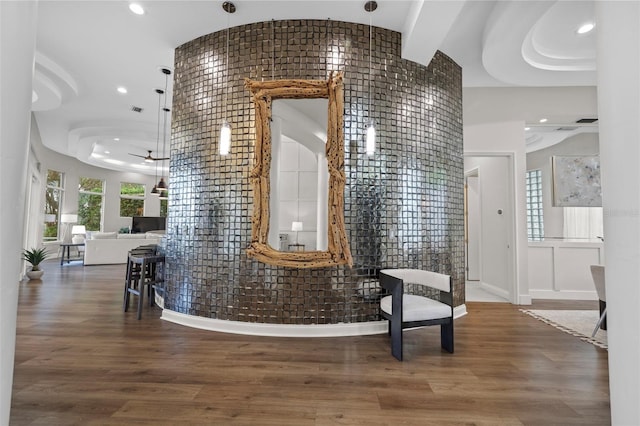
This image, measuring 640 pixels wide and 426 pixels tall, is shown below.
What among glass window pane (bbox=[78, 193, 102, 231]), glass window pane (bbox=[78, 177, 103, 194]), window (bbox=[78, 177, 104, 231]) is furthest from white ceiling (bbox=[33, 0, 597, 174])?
glass window pane (bbox=[78, 193, 102, 231])

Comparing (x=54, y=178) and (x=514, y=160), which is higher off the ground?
(x=54, y=178)

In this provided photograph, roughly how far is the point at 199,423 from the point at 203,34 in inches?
151

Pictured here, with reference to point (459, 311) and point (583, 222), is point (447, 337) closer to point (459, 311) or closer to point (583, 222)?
point (459, 311)

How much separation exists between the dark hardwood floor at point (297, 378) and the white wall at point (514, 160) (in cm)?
140

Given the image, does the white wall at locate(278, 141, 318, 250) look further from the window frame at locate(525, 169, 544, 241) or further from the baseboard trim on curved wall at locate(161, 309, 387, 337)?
the window frame at locate(525, 169, 544, 241)

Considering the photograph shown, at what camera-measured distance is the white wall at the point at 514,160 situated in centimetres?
468

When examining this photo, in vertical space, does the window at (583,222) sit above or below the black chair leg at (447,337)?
above

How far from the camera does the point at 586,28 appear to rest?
3.62 meters

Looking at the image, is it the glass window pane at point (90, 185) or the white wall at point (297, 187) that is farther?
the glass window pane at point (90, 185)

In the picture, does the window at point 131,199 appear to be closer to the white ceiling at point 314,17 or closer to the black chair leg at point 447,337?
the white ceiling at point 314,17

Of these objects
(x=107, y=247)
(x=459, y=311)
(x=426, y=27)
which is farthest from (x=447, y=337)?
(x=107, y=247)

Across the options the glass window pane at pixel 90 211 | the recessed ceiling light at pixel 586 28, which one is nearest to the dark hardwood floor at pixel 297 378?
the recessed ceiling light at pixel 586 28

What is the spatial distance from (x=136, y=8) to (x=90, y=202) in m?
10.8

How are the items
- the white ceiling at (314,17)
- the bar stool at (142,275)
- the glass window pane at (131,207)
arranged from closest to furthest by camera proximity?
the white ceiling at (314,17), the bar stool at (142,275), the glass window pane at (131,207)
